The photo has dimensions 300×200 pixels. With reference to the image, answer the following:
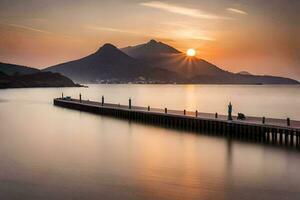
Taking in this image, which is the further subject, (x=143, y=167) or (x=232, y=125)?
(x=232, y=125)

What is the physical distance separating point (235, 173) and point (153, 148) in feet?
33.3

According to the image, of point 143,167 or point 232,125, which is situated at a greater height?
point 232,125

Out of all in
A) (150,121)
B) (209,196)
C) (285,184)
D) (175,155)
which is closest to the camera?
(209,196)

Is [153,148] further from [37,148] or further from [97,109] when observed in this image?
[97,109]

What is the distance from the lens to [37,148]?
3400 cm

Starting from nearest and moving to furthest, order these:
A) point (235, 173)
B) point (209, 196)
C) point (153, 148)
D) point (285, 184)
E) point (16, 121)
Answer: point (209, 196) < point (285, 184) < point (235, 173) < point (153, 148) < point (16, 121)

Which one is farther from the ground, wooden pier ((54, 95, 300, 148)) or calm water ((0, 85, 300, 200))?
wooden pier ((54, 95, 300, 148))

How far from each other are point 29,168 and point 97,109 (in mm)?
37730

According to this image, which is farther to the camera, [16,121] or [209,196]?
[16,121]

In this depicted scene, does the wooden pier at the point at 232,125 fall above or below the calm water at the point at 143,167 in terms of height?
above

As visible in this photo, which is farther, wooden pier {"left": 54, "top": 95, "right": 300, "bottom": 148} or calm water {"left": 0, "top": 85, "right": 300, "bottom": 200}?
wooden pier {"left": 54, "top": 95, "right": 300, "bottom": 148}

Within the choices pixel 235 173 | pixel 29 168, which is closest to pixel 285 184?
pixel 235 173

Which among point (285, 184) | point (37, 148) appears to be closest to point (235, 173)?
point (285, 184)

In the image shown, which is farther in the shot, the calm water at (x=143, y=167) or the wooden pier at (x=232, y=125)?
the wooden pier at (x=232, y=125)
